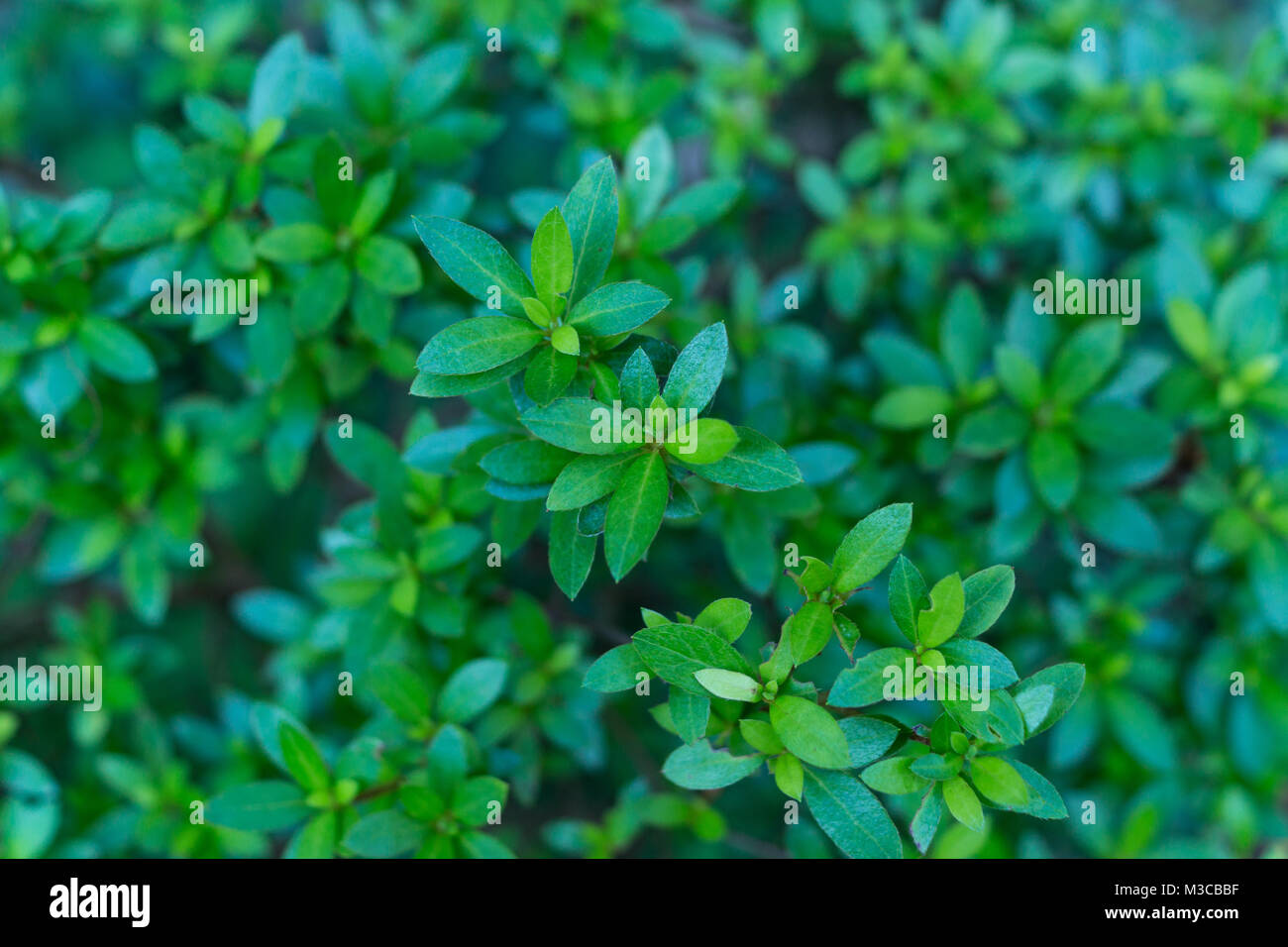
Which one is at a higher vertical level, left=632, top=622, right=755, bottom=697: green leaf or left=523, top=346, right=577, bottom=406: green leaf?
left=523, top=346, right=577, bottom=406: green leaf

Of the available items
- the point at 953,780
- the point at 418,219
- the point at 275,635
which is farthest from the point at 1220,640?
the point at 275,635

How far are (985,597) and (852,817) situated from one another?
42 cm

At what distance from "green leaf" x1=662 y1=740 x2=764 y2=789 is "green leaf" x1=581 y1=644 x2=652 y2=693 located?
15 centimetres

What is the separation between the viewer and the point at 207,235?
2002 mm

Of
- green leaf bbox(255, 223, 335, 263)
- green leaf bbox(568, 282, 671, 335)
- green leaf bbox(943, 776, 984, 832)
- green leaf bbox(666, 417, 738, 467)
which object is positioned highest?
green leaf bbox(255, 223, 335, 263)

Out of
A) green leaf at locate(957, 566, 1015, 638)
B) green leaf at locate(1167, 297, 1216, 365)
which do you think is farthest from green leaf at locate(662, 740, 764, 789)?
green leaf at locate(1167, 297, 1216, 365)

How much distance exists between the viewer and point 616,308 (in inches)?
60.0

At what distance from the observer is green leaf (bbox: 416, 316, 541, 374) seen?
1488mm

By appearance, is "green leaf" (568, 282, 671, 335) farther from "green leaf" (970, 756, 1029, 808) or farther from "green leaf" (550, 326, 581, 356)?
"green leaf" (970, 756, 1029, 808)

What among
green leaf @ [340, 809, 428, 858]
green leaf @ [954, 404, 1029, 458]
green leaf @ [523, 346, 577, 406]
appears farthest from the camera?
green leaf @ [954, 404, 1029, 458]

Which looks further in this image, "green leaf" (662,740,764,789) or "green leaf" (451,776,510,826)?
"green leaf" (451,776,510,826)

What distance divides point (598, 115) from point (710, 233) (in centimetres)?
45

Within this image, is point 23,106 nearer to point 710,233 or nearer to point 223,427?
point 223,427

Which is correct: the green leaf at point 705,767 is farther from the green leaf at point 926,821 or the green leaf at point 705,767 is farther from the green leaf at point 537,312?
the green leaf at point 537,312
